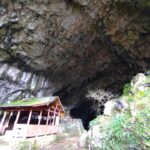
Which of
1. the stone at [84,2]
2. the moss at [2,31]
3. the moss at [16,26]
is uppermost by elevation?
the stone at [84,2]

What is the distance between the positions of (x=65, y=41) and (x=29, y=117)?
24.4 feet

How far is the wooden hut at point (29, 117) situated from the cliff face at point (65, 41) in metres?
2.45

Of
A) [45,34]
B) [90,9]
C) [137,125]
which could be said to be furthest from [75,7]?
[137,125]

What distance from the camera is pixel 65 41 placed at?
20.1 meters

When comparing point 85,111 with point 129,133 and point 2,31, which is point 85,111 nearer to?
point 2,31

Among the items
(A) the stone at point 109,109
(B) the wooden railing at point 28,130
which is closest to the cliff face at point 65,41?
(B) the wooden railing at point 28,130

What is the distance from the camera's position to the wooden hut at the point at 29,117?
663 inches

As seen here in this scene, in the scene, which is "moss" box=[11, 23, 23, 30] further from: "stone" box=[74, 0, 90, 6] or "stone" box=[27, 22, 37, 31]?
"stone" box=[74, 0, 90, 6]

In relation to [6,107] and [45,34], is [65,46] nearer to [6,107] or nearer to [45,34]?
[45,34]

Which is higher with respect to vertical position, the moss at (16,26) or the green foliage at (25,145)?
the moss at (16,26)

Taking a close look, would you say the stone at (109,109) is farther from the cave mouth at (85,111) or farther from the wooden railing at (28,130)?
the cave mouth at (85,111)

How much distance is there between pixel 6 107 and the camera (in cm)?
1873

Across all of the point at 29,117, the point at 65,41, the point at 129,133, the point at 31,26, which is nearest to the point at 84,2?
the point at 65,41

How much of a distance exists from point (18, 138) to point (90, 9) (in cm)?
1153
